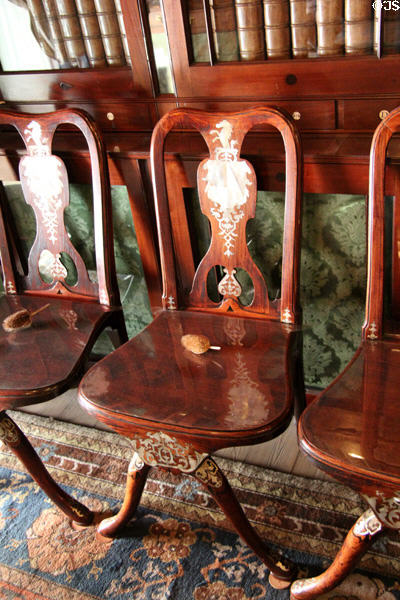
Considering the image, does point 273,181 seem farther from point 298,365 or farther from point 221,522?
point 221,522

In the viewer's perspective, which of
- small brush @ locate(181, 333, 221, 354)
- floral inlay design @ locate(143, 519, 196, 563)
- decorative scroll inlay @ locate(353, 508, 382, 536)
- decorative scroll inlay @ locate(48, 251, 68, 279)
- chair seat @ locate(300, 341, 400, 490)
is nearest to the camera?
chair seat @ locate(300, 341, 400, 490)

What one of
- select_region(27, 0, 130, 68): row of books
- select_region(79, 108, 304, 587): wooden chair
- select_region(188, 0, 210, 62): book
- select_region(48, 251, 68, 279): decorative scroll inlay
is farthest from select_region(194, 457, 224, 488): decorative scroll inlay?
select_region(27, 0, 130, 68): row of books

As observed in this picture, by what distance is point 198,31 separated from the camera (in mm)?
1407

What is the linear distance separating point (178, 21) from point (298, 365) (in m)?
0.92

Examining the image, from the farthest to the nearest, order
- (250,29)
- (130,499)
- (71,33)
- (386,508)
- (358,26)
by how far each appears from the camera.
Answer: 1. (71,33)
2. (130,499)
3. (250,29)
4. (358,26)
5. (386,508)

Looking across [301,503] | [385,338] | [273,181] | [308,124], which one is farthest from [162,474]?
[308,124]

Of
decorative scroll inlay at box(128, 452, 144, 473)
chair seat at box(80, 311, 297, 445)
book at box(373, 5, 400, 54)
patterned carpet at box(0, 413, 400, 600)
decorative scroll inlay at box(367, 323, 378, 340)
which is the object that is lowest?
patterned carpet at box(0, 413, 400, 600)

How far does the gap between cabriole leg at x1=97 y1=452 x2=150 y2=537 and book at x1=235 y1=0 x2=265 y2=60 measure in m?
1.04

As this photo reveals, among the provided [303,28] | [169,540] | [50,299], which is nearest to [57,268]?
[50,299]

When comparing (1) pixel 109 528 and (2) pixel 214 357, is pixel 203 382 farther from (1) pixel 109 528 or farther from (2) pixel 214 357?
(1) pixel 109 528

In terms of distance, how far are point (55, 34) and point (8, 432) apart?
112 centimetres

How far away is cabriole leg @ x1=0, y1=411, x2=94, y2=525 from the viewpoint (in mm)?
1420

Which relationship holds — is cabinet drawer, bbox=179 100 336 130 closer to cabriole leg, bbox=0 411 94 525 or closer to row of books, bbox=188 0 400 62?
row of books, bbox=188 0 400 62

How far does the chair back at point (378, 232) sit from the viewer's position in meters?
1.18
